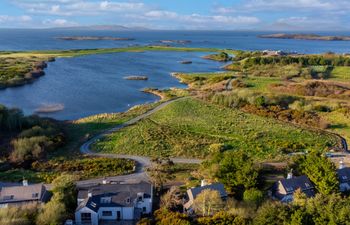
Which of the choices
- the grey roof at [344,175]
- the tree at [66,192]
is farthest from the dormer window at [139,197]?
the grey roof at [344,175]

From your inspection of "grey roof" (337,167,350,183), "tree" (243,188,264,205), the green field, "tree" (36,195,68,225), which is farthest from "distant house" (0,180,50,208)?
"grey roof" (337,167,350,183)

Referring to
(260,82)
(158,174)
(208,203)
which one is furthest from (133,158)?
(260,82)

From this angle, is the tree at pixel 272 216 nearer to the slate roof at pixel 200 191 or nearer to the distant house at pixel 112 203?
the slate roof at pixel 200 191

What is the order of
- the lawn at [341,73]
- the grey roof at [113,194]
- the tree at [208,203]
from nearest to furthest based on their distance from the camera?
the tree at [208,203] → the grey roof at [113,194] → the lawn at [341,73]

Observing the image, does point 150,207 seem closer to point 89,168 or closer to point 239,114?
point 89,168

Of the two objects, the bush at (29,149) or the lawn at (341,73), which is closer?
the bush at (29,149)

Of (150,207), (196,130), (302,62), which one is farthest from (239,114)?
(302,62)

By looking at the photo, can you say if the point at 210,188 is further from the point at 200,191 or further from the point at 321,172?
the point at 321,172
